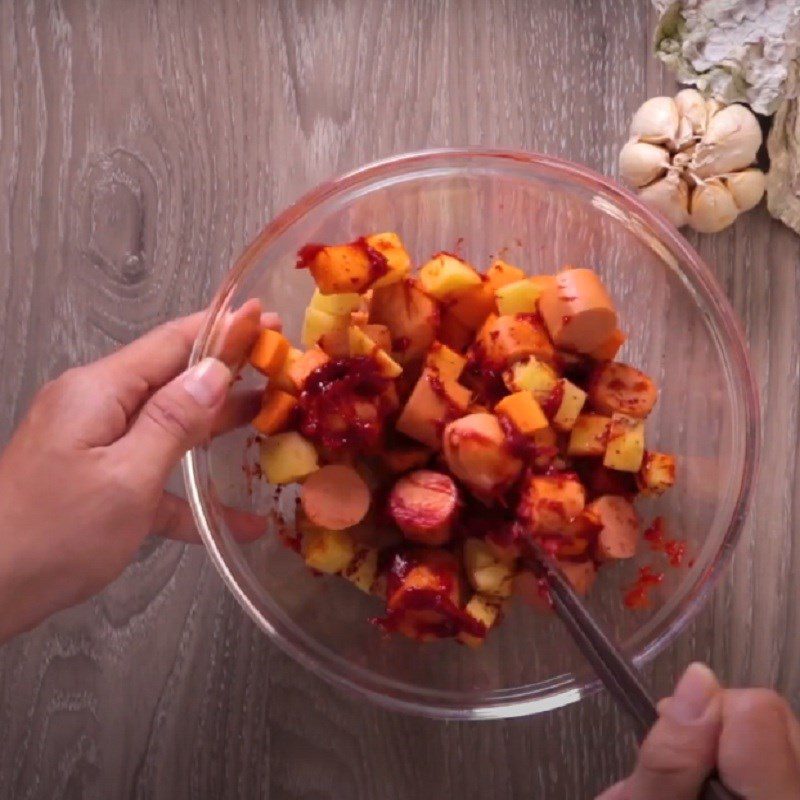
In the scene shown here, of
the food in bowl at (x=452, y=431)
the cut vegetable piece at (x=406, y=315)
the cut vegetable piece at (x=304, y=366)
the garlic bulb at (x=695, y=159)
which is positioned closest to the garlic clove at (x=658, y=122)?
the garlic bulb at (x=695, y=159)

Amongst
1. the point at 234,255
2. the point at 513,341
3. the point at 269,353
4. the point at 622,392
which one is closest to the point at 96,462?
the point at 269,353

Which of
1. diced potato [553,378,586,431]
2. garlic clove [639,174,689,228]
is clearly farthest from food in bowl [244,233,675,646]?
garlic clove [639,174,689,228]

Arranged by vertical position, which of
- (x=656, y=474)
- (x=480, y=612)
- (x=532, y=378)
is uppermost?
(x=532, y=378)

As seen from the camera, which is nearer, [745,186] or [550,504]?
[550,504]

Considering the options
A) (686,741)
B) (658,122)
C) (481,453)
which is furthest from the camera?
(658,122)

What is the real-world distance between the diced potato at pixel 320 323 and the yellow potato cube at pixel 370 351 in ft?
0.10

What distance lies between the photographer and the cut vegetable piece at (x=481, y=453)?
850 millimetres

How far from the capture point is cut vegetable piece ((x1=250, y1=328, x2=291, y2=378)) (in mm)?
915

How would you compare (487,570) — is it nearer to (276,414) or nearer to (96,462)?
(276,414)

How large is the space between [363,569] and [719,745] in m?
0.38

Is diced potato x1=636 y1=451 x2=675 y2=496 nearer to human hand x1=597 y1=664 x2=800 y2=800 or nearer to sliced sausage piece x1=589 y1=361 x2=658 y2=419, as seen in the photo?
sliced sausage piece x1=589 y1=361 x2=658 y2=419

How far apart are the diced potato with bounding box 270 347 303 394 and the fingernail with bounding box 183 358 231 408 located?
0.16 feet

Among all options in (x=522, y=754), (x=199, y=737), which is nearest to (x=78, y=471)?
(x=199, y=737)

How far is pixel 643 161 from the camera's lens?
103 centimetres
